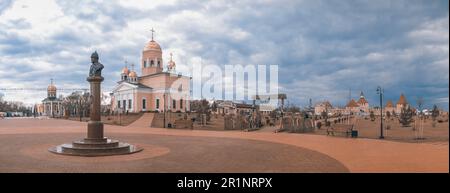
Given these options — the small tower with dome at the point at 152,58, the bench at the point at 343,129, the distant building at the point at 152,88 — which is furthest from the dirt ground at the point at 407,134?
the small tower with dome at the point at 152,58

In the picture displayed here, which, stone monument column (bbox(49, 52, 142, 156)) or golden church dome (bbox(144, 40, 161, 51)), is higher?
golden church dome (bbox(144, 40, 161, 51))

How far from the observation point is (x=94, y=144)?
530 inches

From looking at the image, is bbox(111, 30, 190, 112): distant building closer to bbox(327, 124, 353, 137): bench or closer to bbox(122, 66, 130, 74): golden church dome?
bbox(122, 66, 130, 74): golden church dome

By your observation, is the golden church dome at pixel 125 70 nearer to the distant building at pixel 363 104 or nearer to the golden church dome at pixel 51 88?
the golden church dome at pixel 51 88

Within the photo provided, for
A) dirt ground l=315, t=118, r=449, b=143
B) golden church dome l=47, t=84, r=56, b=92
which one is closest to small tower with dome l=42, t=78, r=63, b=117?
golden church dome l=47, t=84, r=56, b=92

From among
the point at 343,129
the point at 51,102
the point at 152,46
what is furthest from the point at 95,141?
the point at 51,102

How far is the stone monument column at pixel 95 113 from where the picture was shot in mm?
14047

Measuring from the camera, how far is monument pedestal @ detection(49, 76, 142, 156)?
12.8 m

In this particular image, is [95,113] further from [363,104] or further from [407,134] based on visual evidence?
[363,104]

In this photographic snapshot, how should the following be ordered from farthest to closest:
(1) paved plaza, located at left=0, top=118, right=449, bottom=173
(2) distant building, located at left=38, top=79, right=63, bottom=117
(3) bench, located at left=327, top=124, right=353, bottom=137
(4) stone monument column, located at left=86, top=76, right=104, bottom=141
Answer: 1. (2) distant building, located at left=38, top=79, right=63, bottom=117
2. (3) bench, located at left=327, top=124, right=353, bottom=137
3. (4) stone monument column, located at left=86, top=76, right=104, bottom=141
4. (1) paved plaza, located at left=0, top=118, right=449, bottom=173

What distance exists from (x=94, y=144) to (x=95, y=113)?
1.47m
